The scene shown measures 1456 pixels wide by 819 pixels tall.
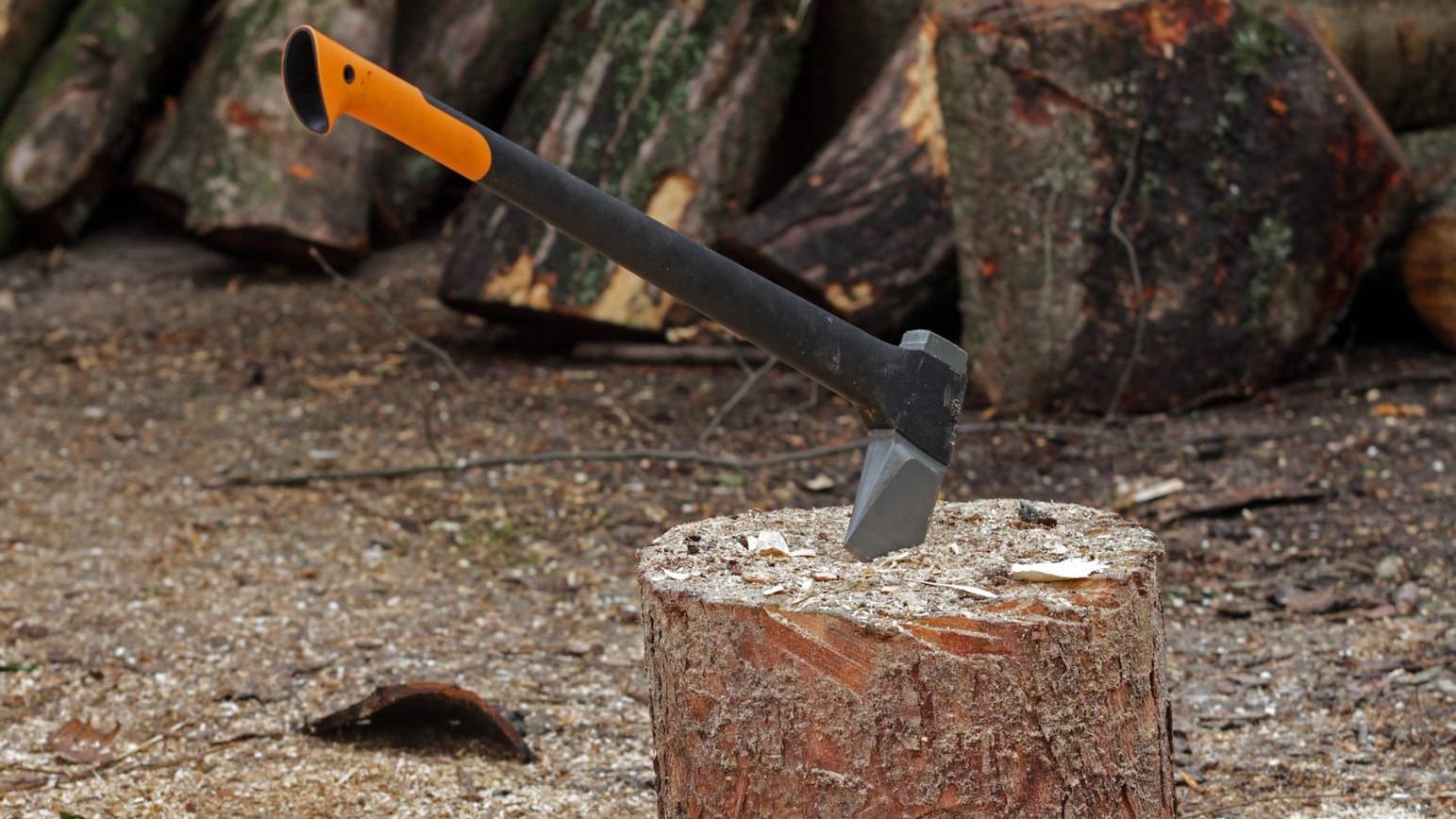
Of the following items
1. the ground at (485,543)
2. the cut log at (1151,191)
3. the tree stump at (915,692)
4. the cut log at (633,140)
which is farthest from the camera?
the cut log at (633,140)

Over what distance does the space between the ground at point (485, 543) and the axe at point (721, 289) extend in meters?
0.88

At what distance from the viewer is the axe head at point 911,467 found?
2023 millimetres

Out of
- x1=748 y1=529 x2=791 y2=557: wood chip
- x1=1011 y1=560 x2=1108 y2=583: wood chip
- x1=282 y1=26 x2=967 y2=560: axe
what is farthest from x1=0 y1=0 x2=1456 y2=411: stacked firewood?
x1=1011 y1=560 x2=1108 y2=583: wood chip

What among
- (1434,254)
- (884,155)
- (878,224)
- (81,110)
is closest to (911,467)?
(878,224)

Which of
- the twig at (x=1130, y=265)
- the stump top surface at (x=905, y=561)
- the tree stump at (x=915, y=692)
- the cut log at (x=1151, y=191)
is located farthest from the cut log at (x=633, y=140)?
the tree stump at (x=915, y=692)

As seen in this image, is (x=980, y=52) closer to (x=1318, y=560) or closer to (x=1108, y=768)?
(x=1318, y=560)

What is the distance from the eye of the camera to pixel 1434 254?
4.54 meters

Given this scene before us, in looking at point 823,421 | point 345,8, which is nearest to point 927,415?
point 823,421

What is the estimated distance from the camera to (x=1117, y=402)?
14.3 feet

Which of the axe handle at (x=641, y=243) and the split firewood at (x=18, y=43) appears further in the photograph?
the split firewood at (x=18, y=43)

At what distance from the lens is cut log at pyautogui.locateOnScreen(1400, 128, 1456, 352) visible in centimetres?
450

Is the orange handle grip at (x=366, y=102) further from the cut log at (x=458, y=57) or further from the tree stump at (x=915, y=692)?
the cut log at (x=458, y=57)

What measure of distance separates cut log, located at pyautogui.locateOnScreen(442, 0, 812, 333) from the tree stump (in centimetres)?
309

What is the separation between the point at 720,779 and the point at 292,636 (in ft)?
5.65
